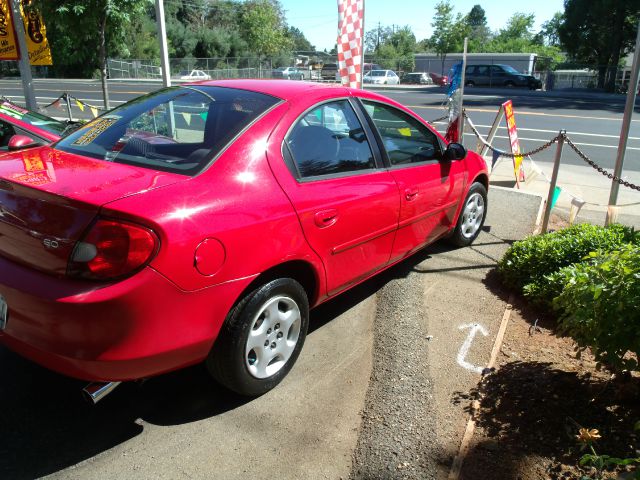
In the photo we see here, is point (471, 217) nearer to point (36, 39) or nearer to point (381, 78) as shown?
point (36, 39)

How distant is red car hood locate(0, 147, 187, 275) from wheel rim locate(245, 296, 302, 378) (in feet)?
2.80

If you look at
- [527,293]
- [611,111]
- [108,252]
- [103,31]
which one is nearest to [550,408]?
[527,293]

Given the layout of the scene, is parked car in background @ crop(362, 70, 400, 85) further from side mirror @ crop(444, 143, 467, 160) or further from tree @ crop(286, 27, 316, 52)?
tree @ crop(286, 27, 316, 52)

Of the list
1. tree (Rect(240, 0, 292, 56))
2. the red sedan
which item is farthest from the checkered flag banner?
tree (Rect(240, 0, 292, 56))

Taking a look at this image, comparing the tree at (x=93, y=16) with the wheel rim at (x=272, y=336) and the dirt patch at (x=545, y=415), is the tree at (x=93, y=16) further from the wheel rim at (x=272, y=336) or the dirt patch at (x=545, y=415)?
the dirt patch at (x=545, y=415)

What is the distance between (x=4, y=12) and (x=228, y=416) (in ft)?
33.3

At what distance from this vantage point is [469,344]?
3.53m

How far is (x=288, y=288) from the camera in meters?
2.82

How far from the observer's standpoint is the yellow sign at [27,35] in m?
9.62

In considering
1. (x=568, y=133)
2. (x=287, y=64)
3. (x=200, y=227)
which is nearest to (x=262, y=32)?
(x=287, y=64)

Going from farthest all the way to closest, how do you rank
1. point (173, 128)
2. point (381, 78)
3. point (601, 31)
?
point (381, 78) < point (601, 31) < point (173, 128)

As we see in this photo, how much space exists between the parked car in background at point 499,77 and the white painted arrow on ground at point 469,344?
34476 mm

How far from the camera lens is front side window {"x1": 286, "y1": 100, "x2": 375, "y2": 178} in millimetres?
3035

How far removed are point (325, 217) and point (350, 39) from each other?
19.8 ft
